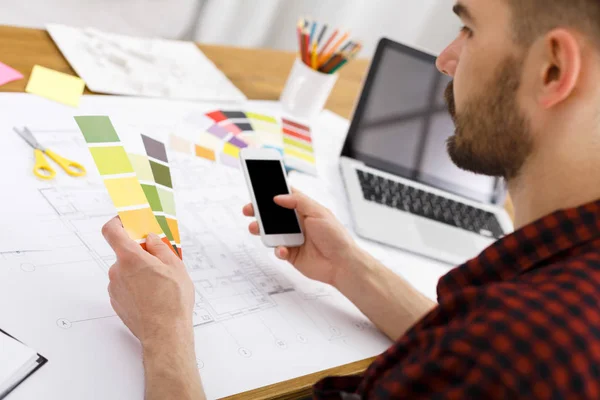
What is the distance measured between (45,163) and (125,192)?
0.16m

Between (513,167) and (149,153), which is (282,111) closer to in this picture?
(149,153)

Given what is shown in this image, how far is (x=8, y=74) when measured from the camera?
908 millimetres

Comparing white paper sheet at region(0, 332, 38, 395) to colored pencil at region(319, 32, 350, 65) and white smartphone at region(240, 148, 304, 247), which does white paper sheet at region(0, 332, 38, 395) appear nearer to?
white smartphone at region(240, 148, 304, 247)

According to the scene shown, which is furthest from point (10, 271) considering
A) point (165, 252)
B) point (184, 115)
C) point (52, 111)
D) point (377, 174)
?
point (377, 174)

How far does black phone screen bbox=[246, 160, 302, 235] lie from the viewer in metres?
0.83

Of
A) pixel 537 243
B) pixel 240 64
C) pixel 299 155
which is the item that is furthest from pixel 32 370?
pixel 240 64

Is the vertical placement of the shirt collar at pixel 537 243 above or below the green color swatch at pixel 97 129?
above

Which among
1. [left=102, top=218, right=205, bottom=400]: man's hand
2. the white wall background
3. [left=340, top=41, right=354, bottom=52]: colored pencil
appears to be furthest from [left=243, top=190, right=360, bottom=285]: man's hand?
the white wall background

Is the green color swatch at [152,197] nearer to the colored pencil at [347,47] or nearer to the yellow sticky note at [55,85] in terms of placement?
the yellow sticky note at [55,85]

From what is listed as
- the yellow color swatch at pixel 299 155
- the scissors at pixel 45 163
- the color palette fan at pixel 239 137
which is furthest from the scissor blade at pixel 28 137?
the yellow color swatch at pixel 299 155

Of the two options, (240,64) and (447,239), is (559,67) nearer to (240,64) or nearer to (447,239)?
(447,239)

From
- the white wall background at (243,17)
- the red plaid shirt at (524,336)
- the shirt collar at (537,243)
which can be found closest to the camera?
the red plaid shirt at (524,336)

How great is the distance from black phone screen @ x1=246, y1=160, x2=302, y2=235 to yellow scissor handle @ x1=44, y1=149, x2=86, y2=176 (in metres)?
0.22

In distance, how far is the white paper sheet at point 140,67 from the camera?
1029 millimetres
